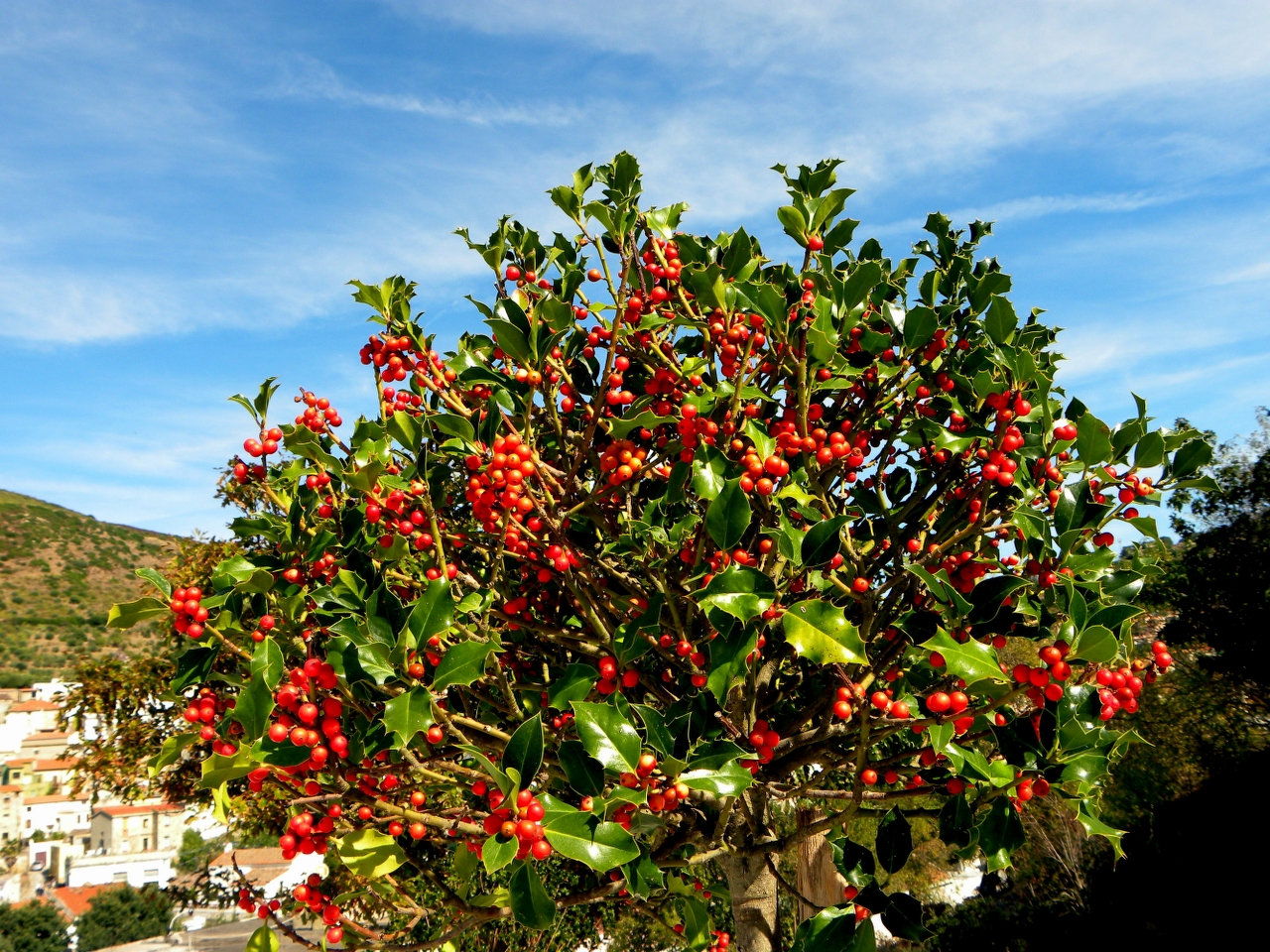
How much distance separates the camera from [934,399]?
3178 mm

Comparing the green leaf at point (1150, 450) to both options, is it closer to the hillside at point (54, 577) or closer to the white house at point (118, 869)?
→ the hillside at point (54, 577)

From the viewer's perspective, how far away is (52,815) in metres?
75.9

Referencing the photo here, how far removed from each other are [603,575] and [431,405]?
43.3 inches

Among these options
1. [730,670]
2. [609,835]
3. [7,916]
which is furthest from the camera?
[7,916]

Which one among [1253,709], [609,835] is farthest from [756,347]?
[1253,709]

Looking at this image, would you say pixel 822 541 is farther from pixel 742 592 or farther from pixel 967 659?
pixel 967 659

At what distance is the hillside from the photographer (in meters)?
62.8

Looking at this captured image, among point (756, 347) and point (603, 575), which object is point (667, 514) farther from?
point (756, 347)

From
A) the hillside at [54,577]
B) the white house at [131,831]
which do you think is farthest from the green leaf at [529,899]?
the white house at [131,831]

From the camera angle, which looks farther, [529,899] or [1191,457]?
[1191,457]

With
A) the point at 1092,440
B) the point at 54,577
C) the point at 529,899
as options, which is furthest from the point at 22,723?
the point at 1092,440

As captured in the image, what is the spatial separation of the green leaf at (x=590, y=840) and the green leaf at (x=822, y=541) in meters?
0.94

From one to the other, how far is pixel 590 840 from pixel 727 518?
3.00 feet

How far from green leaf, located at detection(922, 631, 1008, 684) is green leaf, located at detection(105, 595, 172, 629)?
2.16 metres
